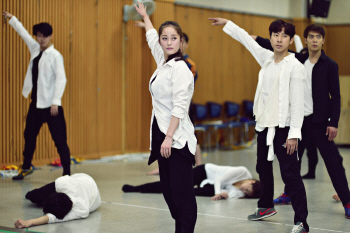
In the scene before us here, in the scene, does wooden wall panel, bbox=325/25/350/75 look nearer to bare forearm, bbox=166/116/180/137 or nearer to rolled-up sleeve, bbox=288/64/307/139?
rolled-up sleeve, bbox=288/64/307/139

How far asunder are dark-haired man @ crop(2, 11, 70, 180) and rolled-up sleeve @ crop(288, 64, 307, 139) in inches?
113

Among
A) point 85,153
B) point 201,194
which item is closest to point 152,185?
point 201,194

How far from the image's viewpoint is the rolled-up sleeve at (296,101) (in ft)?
11.1

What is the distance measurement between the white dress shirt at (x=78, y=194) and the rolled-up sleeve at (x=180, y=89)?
153cm

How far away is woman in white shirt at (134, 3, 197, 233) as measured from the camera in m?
2.78

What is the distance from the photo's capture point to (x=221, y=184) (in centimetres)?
505

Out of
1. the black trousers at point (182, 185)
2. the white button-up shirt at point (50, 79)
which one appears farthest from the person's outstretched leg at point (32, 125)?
the black trousers at point (182, 185)

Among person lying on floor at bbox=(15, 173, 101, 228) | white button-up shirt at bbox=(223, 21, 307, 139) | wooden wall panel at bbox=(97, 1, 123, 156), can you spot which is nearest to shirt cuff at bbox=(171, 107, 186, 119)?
white button-up shirt at bbox=(223, 21, 307, 139)

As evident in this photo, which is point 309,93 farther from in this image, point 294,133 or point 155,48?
point 155,48

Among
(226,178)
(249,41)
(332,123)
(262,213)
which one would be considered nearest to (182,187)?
(262,213)

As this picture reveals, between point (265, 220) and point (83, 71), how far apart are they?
4.47 m

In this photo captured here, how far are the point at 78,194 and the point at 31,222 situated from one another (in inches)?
17.8

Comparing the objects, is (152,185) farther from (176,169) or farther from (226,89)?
(226,89)

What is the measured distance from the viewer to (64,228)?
3.68 meters
